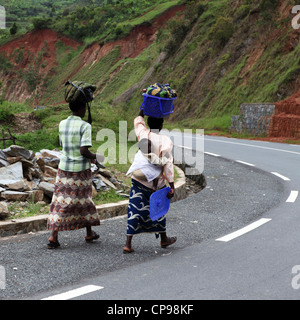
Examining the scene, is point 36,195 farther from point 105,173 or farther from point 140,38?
point 140,38

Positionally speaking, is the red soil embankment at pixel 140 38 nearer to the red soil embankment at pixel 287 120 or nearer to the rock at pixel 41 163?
the red soil embankment at pixel 287 120

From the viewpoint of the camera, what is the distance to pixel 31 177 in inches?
333

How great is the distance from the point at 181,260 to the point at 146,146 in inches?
52.0

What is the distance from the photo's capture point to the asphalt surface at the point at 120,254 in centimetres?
423

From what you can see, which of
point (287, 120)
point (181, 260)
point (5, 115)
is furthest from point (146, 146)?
point (287, 120)

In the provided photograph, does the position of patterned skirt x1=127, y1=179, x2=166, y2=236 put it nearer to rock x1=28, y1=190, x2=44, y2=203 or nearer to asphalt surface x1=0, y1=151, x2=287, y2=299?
asphalt surface x1=0, y1=151, x2=287, y2=299

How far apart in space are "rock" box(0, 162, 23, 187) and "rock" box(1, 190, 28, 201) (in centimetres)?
25

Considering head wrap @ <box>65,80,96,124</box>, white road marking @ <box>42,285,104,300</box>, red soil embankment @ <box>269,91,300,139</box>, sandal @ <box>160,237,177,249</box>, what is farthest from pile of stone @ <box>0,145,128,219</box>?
red soil embankment @ <box>269,91,300,139</box>

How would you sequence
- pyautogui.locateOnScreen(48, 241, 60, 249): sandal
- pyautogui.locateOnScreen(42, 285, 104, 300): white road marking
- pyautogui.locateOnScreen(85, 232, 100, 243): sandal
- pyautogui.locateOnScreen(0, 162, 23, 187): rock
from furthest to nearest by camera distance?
pyautogui.locateOnScreen(0, 162, 23, 187): rock
pyautogui.locateOnScreen(85, 232, 100, 243): sandal
pyautogui.locateOnScreen(48, 241, 60, 249): sandal
pyautogui.locateOnScreen(42, 285, 104, 300): white road marking

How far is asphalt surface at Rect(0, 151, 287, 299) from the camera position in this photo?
4.23 meters

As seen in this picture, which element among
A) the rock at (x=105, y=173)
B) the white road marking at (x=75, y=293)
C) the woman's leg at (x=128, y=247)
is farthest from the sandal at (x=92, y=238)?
the rock at (x=105, y=173)

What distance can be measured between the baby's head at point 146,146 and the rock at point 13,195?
3.00 m
